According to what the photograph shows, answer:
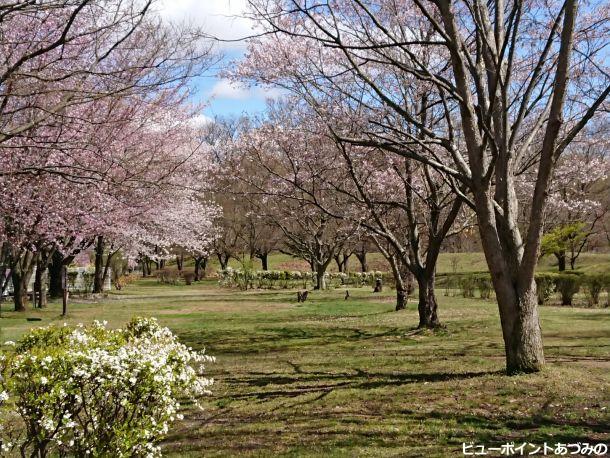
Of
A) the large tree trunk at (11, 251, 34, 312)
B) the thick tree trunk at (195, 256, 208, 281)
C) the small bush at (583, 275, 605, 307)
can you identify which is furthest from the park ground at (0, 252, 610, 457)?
the thick tree trunk at (195, 256, 208, 281)

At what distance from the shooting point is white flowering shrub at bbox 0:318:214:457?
346 centimetres

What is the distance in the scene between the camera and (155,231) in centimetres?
2486

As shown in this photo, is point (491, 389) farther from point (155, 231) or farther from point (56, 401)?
point (155, 231)

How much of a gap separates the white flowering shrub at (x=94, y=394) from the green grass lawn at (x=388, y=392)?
1.50 metres

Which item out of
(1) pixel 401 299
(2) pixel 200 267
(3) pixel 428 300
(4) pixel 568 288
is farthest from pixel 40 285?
(2) pixel 200 267

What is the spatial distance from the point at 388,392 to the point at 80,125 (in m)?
6.36

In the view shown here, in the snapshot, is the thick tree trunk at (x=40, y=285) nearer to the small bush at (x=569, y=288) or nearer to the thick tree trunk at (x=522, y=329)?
the thick tree trunk at (x=522, y=329)

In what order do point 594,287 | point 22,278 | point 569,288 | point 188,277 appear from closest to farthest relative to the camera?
point 594,287, point 569,288, point 22,278, point 188,277

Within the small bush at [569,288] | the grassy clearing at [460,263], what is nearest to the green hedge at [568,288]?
the small bush at [569,288]

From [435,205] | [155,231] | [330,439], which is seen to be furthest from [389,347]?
[155,231]

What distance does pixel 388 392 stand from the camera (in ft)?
23.2

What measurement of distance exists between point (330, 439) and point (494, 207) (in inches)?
154

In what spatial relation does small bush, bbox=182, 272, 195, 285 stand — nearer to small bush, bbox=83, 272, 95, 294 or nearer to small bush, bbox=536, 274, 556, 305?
small bush, bbox=83, 272, 95, 294

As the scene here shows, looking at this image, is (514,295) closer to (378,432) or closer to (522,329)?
(522,329)
